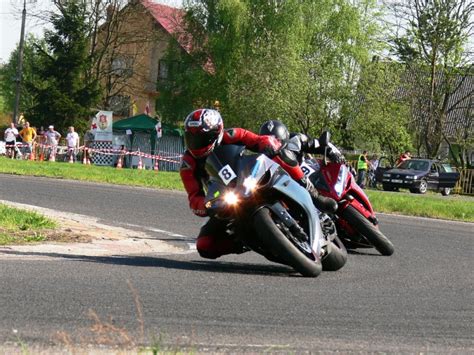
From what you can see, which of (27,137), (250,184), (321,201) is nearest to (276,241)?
(250,184)

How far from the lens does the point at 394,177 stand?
41.2 metres

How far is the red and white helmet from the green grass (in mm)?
2698

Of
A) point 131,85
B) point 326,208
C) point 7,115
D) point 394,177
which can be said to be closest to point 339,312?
point 326,208

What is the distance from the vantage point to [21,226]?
11.7m

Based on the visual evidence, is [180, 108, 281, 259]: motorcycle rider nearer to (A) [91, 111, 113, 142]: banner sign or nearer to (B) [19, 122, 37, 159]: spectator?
(B) [19, 122, 37, 159]: spectator

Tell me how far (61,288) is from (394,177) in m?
34.9

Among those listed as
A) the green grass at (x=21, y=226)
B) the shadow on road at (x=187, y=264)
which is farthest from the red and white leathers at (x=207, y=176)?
the green grass at (x=21, y=226)

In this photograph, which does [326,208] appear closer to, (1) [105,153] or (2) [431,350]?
(2) [431,350]

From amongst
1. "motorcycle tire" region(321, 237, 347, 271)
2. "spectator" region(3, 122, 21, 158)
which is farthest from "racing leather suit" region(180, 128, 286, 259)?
"spectator" region(3, 122, 21, 158)

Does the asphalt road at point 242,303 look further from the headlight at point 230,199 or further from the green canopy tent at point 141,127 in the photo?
the green canopy tent at point 141,127

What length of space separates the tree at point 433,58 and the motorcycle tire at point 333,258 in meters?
41.6

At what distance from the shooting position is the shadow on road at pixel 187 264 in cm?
912

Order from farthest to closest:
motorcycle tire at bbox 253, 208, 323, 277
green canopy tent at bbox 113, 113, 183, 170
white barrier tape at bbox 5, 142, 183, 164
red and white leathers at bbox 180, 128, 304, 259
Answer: green canopy tent at bbox 113, 113, 183, 170
white barrier tape at bbox 5, 142, 183, 164
red and white leathers at bbox 180, 128, 304, 259
motorcycle tire at bbox 253, 208, 323, 277

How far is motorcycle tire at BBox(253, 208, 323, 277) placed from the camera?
828 centimetres
